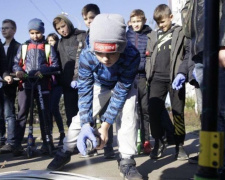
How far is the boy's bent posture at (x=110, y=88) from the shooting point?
302cm

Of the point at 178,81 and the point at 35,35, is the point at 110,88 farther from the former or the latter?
the point at 35,35

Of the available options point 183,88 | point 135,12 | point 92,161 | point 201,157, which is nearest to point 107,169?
point 92,161

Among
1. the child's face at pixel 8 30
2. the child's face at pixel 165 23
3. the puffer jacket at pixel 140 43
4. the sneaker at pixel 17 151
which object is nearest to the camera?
the child's face at pixel 165 23

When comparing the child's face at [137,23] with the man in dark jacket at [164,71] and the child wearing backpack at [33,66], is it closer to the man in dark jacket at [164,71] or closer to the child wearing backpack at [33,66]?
the man in dark jacket at [164,71]

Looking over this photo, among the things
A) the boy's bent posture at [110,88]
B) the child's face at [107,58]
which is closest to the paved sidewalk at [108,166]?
the boy's bent posture at [110,88]

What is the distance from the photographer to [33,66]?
5164mm

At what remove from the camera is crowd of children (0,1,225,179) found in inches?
128

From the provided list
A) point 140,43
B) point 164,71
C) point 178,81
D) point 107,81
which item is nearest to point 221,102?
point 107,81

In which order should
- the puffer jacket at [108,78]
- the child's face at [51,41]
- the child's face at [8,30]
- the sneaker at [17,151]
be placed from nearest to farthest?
the puffer jacket at [108,78] < the sneaker at [17,151] < the child's face at [8,30] < the child's face at [51,41]

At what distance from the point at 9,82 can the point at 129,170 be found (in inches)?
87.7

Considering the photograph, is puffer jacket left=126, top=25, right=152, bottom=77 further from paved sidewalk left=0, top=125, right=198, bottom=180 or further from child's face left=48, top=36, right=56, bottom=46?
child's face left=48, top=36, right=56, bottom=46

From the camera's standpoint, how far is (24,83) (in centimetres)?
516

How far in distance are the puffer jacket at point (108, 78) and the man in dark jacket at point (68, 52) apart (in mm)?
1790

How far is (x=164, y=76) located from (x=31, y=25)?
2.06 m
